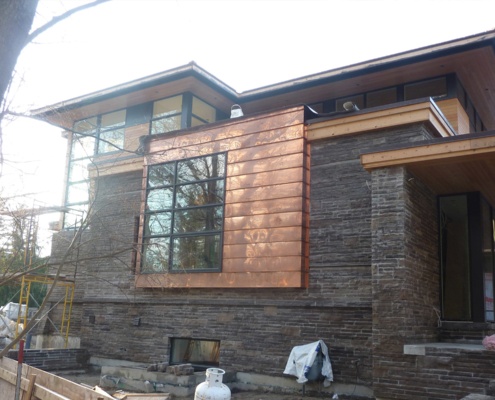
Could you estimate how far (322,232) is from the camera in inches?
448

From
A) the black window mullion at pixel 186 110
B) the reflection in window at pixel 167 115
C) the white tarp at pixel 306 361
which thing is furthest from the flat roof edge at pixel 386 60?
the white tarp at pixel 306 361

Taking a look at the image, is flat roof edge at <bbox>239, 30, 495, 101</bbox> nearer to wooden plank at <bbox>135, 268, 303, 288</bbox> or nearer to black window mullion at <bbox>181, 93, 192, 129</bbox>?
black window mullion at <bbox>181, 93, 192, 129</bbox>

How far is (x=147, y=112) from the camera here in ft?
55.0

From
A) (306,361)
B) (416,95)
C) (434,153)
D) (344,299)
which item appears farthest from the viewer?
(416,95)

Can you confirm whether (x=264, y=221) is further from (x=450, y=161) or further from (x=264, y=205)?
(x=450, y=161)

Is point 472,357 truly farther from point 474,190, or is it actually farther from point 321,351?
point 474,190

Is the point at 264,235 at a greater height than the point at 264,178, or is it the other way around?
the point at 264,178

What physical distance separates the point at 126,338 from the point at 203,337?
103 inches

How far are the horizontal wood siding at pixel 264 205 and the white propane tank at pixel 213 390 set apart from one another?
3432 mm

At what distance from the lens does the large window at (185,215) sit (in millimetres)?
12758

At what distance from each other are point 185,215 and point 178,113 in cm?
404

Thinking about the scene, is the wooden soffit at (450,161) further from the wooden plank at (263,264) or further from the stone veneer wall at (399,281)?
the wooden plank at (263,264)

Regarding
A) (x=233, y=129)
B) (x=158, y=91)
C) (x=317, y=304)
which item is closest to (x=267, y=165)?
(x=233, y=129)

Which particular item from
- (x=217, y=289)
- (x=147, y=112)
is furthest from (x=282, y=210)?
(x=147, y=112)
